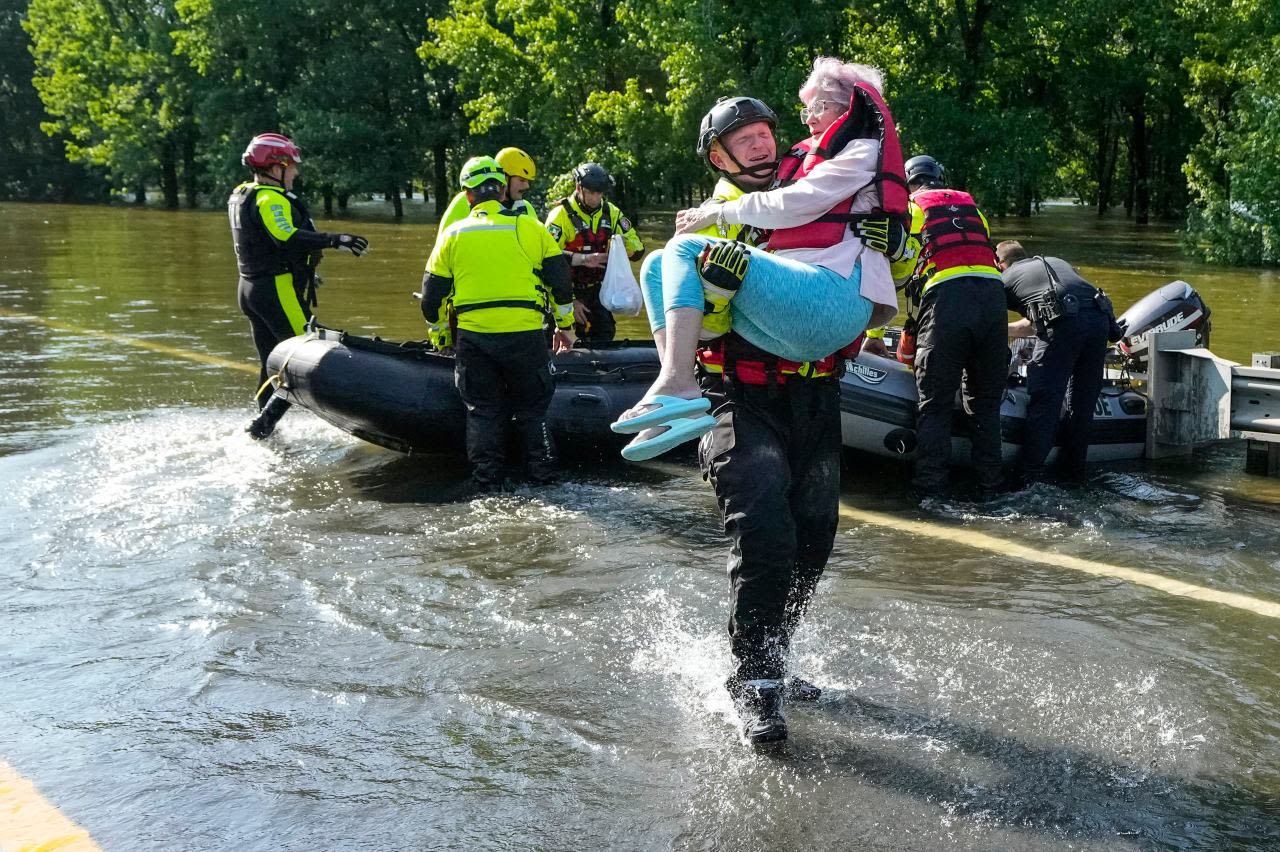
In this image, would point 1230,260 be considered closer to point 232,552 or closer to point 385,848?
point 232,552

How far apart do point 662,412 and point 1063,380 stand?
178 inches

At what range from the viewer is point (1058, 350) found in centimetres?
763

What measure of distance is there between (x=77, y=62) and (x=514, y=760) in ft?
192

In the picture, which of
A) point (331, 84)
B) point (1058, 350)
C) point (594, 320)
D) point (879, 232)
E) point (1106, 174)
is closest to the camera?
point (879, 232)

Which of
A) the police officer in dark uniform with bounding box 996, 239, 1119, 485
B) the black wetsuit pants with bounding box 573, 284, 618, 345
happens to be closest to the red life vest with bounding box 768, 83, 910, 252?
the police officer in dark uniform with bounding box 996, 239, 1119, 485

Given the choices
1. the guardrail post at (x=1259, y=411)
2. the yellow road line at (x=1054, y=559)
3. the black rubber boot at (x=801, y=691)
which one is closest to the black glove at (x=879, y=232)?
the black rubber boot at (x=801, y=691)

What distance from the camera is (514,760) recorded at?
397 centimetres

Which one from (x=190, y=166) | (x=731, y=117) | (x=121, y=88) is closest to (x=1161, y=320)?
(x=731, y=117)

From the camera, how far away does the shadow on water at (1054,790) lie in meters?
Result: 3.52

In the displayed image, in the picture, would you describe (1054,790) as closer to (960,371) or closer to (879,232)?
(879,232)

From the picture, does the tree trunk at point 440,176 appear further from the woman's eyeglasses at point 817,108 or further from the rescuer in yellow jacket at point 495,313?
the woman's eyeglasses at point 817,108

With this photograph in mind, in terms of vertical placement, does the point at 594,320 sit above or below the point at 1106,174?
below

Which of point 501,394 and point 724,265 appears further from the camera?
point 501,394

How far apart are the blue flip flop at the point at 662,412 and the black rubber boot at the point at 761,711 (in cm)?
87
